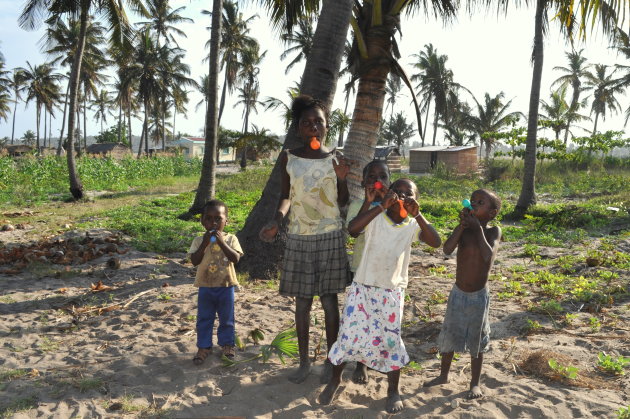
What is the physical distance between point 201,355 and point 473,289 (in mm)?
1991

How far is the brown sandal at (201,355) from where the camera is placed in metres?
3.23

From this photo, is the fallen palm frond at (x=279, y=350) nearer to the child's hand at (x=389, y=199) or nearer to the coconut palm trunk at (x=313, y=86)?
the child's hand at (x=389, y=199)

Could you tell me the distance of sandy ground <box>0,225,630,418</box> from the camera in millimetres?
2668

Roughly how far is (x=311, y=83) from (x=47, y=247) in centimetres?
476

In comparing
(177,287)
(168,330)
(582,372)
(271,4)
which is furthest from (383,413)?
(271,4)

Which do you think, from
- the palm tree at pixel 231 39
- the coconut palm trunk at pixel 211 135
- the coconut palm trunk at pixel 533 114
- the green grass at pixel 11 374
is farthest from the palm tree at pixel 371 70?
the palm tree at pixel 231 39

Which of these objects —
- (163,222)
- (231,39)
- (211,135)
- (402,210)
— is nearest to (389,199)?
(402,210)

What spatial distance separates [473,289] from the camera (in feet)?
9.24

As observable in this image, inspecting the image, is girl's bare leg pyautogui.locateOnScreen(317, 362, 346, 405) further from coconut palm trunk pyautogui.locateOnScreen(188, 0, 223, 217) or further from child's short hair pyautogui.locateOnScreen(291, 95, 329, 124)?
coconut palm trunk pyautogui.locateOnScreen(188, 0, 223, 217)

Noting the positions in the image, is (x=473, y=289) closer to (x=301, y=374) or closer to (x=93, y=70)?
(x=301, y=374)

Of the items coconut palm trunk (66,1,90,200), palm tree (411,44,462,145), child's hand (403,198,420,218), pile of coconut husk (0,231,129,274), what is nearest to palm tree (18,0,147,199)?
coconut palm trunk (66,1,90,200)

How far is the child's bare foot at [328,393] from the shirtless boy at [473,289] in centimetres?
74

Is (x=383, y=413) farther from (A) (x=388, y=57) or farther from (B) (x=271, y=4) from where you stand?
(B) (x=271, y=4)

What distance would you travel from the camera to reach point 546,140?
987 inches
